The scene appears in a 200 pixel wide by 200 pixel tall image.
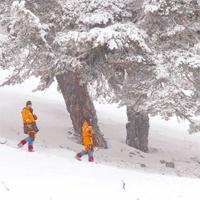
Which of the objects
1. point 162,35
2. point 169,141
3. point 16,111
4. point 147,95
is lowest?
point 169,141

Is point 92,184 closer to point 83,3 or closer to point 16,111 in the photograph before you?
point 83,3

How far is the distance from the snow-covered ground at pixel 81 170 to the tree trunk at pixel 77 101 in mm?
752

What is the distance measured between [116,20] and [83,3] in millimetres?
1087

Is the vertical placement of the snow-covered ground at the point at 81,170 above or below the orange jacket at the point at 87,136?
below

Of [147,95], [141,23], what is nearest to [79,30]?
[141,23]

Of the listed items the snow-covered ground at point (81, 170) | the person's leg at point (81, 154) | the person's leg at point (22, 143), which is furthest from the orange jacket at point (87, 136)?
the person's leg at point (22, 143)

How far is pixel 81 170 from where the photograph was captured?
1298 centimetres

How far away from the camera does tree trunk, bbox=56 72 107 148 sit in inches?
716

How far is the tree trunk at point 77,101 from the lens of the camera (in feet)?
59.7

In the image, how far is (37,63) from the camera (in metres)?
16.3

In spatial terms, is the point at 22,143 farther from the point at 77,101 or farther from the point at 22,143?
the point at 77,101

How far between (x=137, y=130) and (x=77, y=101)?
353 centimetres

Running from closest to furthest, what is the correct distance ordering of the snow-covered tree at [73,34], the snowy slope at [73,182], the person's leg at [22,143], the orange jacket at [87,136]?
1. the snowy slope at [73,182]
2. the snow-covered tree at [73,34]
3. the orange jacket at [87,136]
4. the person's leg at [22,143]

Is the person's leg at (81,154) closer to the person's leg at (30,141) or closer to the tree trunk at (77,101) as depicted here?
the person's leg at (30,141)
